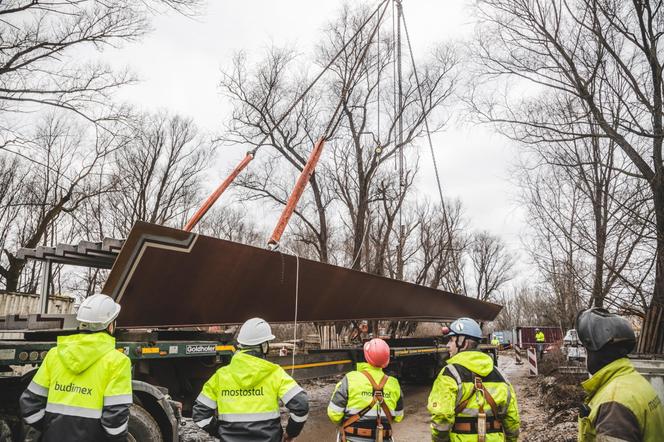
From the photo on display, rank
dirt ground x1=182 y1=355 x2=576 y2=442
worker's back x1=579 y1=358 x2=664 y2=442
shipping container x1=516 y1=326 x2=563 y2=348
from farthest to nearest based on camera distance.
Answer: shipping container x1=516 y1=326 x2=563 y2=348
dirt ground x1=182 y1=355 x2=576 y2=442
worker's back x1=579 y1=358 x2=664 y2=442

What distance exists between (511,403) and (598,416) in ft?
4.76

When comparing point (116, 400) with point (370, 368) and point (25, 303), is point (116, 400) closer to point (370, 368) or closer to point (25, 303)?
point (370, 368)

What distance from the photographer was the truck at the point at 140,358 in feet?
14.5

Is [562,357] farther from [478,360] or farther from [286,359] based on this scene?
[478,360]

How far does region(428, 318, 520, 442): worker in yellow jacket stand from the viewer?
322cm

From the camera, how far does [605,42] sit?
8742mm

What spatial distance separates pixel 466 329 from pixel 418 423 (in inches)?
249

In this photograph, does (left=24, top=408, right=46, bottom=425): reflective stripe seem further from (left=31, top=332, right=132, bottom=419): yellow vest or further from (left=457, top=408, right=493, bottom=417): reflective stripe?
(left=457, top=408, right=493, bottom=417): reflective stripe

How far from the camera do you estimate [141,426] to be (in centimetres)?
449

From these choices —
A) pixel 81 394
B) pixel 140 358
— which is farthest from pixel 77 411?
pixel 140 358

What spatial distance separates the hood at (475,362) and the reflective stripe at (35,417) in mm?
2721

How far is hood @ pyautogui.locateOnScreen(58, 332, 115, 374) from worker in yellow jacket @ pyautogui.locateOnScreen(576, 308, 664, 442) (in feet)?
9.11

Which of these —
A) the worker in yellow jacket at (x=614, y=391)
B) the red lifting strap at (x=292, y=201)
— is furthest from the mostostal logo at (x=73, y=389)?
the red lifting strap at (x=292, y=201)

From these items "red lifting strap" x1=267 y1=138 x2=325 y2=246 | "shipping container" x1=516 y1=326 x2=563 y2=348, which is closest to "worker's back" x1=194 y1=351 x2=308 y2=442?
"red lifting strap" x1=267 y1=138 x2=325 y2=246
